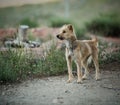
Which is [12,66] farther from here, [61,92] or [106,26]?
[106,26]

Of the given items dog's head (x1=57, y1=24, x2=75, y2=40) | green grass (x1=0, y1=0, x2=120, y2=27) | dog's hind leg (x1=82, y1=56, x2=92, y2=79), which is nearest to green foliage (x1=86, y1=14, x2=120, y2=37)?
green grass (x1=0, y1=0, x2=120, y2=27)

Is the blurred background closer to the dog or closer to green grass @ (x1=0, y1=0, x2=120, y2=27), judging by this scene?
green grass @ (x1=0, y1=0, x2=120, y2=27)

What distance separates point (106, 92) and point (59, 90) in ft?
1.98

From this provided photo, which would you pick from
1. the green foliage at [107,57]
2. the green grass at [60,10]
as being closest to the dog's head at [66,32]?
the green foliage at [107,57]

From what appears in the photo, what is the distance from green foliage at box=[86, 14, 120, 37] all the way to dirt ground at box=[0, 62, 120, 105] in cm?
771

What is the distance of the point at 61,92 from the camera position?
6.50 m

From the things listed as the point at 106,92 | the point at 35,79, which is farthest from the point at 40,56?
the point at 106,92

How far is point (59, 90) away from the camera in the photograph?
6.62m

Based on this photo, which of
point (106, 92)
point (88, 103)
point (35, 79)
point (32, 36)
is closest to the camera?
point (88, 103)

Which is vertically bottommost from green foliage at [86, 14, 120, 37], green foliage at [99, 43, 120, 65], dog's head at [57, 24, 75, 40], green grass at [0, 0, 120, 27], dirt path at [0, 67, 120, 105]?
dirt path at [0, 67, 120, 105]

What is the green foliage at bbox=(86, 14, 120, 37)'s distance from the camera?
15188mm

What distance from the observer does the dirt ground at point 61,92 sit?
6.08 metres

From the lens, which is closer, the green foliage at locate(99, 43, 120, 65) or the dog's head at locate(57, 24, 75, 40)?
the dog's head at locate(57, 24, 75, 40)

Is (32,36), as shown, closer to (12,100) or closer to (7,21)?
(12,100)
